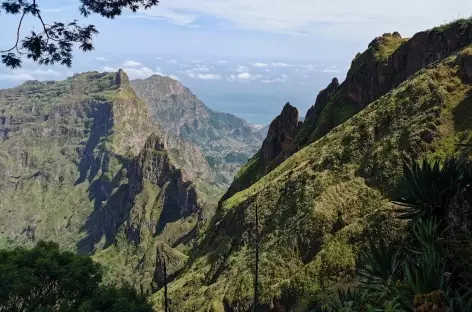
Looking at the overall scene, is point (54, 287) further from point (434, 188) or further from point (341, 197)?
point (341, 197)

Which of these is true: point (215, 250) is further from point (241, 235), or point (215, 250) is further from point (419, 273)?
point (419, 273)

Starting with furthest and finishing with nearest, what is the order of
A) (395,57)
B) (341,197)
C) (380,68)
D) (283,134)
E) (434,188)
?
(283,134) → (380,68) → (395,57) → (341,197) → (434,188)

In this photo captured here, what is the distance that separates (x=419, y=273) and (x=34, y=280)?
22828 millimetres

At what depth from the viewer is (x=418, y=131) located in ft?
131

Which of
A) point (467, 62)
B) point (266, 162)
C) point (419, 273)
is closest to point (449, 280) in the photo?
point (419, 273)

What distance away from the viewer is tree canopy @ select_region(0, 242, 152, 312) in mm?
25016

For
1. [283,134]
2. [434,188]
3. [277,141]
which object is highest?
[283,134]

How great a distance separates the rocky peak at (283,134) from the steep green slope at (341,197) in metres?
45.4

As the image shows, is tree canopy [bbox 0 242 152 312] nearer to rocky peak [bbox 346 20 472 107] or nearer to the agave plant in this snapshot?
the agave plant

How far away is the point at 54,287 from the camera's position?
27625 mm

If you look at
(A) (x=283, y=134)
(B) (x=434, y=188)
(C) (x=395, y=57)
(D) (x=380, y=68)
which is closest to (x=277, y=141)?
(A) (x=283, y=134)

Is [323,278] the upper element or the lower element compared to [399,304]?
lower

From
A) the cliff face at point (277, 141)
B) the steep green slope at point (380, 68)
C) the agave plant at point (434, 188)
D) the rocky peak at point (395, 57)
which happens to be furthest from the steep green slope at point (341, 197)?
the cliff face at point (277, 141)

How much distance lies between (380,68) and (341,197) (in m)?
38.2
